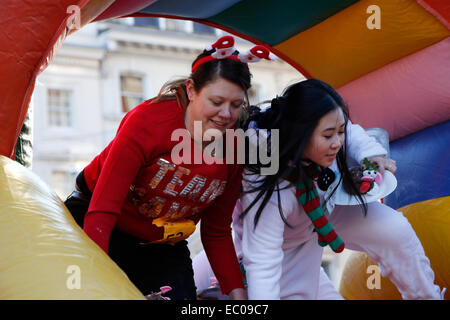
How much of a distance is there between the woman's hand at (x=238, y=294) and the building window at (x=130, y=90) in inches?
359

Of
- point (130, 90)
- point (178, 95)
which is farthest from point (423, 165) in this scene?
point (130, 90)

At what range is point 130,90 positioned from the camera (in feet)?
35.7

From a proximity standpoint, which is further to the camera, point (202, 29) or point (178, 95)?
point (202, 29)

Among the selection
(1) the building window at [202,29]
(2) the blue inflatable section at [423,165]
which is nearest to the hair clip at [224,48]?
(2) the blue inflatable section at [423,165]

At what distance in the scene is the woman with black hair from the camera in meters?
1.73

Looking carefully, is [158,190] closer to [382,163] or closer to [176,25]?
[382,163]

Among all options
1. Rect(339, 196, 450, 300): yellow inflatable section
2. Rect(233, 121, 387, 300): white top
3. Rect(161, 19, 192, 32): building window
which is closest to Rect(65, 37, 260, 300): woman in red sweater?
Rect(233, 121, 387, 300): white top

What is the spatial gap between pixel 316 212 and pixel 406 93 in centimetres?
104

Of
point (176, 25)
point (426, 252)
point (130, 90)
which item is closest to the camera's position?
point (426, 252)

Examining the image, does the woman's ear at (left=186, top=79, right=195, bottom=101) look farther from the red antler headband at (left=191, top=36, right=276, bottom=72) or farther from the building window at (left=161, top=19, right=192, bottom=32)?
the building window at (left=161, top=19, right=192, bottom=32)

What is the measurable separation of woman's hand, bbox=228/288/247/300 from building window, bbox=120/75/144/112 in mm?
9124

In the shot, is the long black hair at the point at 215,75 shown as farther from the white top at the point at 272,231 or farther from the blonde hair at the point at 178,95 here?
the white top at the point at 272,231

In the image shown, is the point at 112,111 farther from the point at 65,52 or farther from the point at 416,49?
the point at 416,49

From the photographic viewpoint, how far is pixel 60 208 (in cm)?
164
